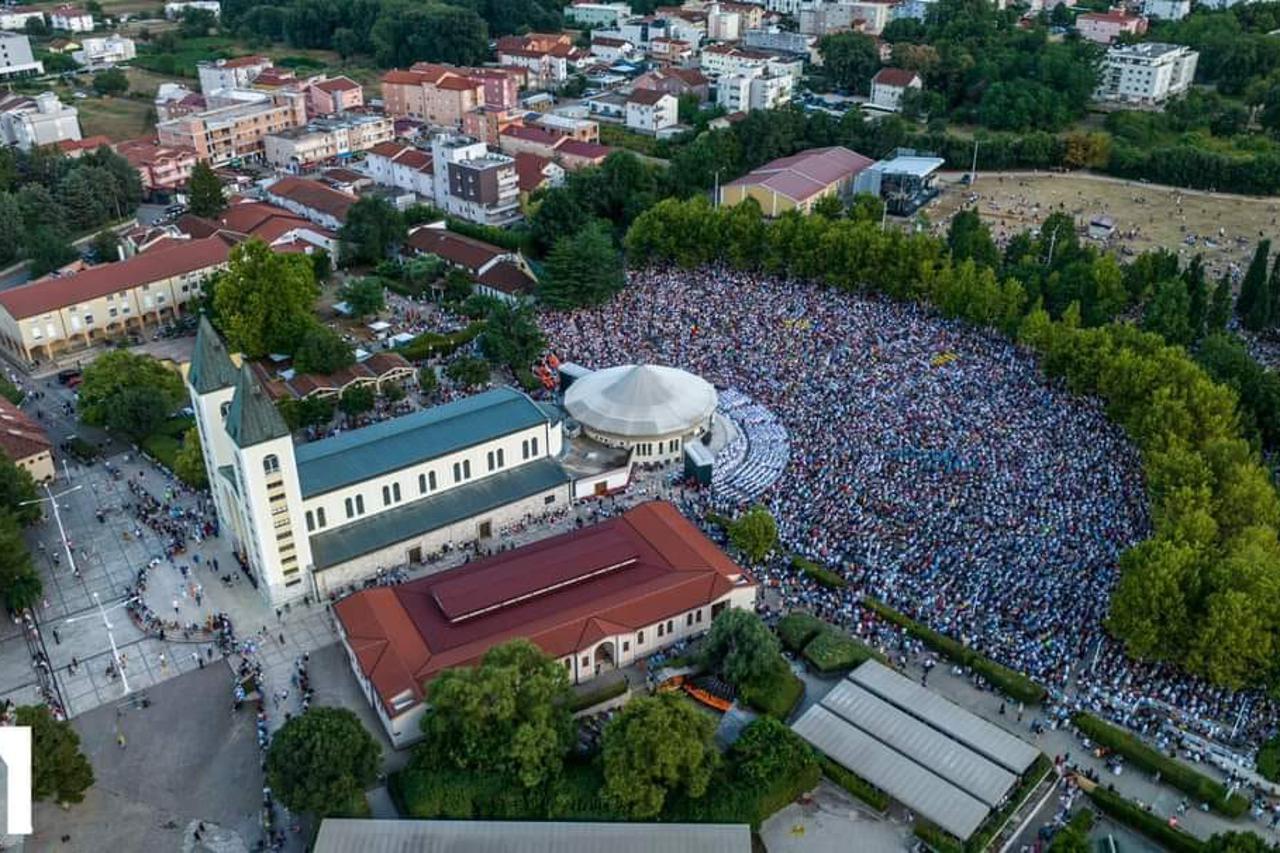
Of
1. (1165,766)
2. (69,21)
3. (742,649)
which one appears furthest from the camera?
(69,21)

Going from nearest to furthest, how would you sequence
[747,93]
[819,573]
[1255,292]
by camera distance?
[819,573] → [1255,292] → [747,93]

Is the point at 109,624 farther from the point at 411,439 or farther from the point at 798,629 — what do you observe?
the point at 798,629

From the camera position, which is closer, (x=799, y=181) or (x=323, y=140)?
(x=799, y=181)

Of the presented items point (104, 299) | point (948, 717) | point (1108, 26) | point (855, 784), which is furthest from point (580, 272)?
point (1108, 26)

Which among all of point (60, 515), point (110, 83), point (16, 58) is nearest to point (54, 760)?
point (60, 515)

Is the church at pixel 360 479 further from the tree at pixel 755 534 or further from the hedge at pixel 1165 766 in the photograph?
the hedge at pixel 1165 766

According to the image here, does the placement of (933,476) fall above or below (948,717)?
above

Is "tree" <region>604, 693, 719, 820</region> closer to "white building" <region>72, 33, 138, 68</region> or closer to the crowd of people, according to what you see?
the crowd of people

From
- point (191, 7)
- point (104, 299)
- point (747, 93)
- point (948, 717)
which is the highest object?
point (191, 7)
